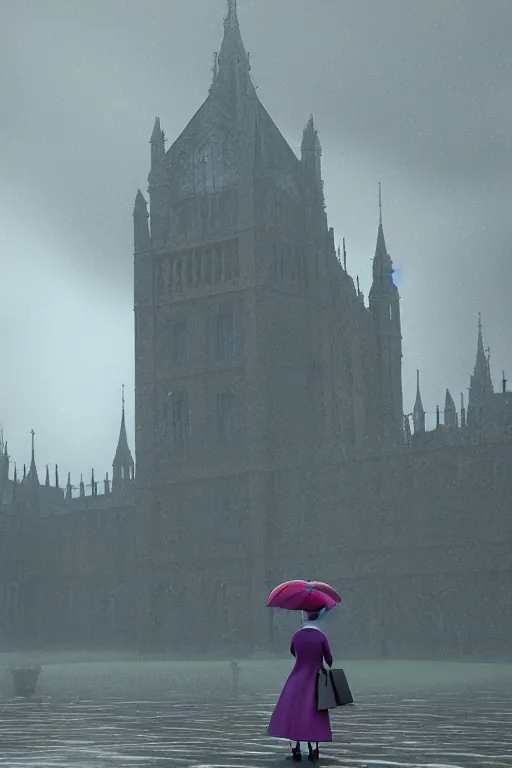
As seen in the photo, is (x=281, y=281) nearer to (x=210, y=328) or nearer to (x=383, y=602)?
(x=210, y=328)

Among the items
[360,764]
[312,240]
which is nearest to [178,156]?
[312,240]

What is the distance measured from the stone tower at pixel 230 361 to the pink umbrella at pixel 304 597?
176 feet

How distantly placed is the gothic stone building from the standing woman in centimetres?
4752

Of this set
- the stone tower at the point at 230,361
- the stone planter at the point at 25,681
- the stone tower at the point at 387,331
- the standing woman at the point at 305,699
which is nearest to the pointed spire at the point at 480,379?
the stone tower at the point at 387,331

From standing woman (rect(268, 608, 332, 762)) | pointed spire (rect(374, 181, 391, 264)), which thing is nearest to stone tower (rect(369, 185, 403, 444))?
pointed spire (rect(374, 181, 391, 264))

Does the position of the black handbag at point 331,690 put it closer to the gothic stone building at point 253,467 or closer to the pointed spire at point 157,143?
the gothic stone building at point 253,467

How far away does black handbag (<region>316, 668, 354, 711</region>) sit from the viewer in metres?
14.1

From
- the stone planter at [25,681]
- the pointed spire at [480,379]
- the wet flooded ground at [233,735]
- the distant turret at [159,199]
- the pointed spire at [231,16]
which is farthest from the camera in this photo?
the pointed spire at [480,379]

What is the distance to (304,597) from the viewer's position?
557 inches

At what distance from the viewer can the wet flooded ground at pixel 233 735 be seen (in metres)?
14.0

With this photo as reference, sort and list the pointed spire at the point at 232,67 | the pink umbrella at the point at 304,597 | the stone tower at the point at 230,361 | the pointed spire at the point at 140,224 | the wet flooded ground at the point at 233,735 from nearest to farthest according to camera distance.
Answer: the wet flooded ground at the point at 233,735
the pink umbrella at the point at 304,597
the stone tower at the point at 230,361
the pointed spire at the point at 140,224
the pointed spire at the point at 232,67

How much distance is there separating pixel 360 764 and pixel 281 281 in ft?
202

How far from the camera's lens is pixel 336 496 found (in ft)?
221

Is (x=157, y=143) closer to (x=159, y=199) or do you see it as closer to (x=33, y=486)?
(x=159, y=199)
